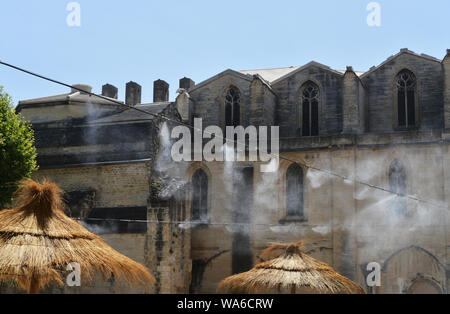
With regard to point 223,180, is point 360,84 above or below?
above

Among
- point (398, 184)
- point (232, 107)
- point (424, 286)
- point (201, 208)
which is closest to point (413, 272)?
point (424, 286)

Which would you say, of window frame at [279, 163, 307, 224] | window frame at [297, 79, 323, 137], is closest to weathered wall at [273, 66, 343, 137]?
window frame at [297, 79, 323, 137]

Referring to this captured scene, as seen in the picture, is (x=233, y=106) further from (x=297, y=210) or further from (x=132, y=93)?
(x=132, y=93)

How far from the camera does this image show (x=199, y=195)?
28422 mm

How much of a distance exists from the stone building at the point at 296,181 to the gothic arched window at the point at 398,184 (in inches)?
1.8

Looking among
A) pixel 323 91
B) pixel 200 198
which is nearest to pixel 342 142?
pixel 323 91

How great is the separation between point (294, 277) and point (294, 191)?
458 inches

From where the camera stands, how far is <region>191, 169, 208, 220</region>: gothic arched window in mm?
28250

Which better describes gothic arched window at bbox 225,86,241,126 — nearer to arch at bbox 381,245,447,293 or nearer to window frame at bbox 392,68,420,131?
window frame at bbox 392,68,420,131

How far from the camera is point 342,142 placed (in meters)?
26.0

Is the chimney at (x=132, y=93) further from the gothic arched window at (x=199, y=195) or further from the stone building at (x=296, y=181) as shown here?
the gothic arched window at (x=199, y=195)

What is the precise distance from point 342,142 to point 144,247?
9633 mm

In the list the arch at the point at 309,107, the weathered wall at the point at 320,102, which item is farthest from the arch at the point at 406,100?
the arch at the point at 309,107
